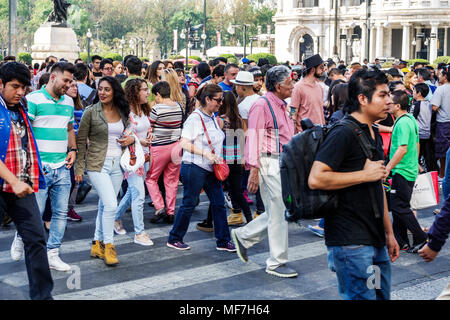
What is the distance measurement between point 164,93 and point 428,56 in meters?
82.9

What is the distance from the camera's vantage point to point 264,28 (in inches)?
4299

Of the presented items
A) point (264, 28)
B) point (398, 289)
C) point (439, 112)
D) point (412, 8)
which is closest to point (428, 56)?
point (412, 8)

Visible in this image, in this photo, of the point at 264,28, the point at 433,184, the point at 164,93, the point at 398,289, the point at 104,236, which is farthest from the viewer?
the point at 264,28

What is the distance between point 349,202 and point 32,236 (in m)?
2.30

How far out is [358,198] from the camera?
4078mm

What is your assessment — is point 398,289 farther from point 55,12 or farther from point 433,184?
point 55,12

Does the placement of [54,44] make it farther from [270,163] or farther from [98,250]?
[270,163]

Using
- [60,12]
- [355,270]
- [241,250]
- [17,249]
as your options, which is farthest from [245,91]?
[60,12]

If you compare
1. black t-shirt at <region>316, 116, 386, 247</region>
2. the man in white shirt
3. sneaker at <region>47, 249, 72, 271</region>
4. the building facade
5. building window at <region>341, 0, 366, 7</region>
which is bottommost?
sneaker at <region>47, 249, 72, 271</region>

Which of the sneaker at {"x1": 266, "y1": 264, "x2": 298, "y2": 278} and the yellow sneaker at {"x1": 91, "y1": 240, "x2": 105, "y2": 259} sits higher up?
the yellow sneaker at {"x1": 91, "y1": 240, "x2": 105, "y2": 259}

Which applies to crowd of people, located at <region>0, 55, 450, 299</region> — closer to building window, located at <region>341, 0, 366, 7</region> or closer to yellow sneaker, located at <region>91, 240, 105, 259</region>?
yellow sneaker, located at <region>91, 240, 105, 259</region>

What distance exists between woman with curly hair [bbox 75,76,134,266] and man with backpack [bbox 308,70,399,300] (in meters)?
3.23

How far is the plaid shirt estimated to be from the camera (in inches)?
204

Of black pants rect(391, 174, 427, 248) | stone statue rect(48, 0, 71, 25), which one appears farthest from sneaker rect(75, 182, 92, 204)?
stone statue rect(48, 0, 71, 25)
